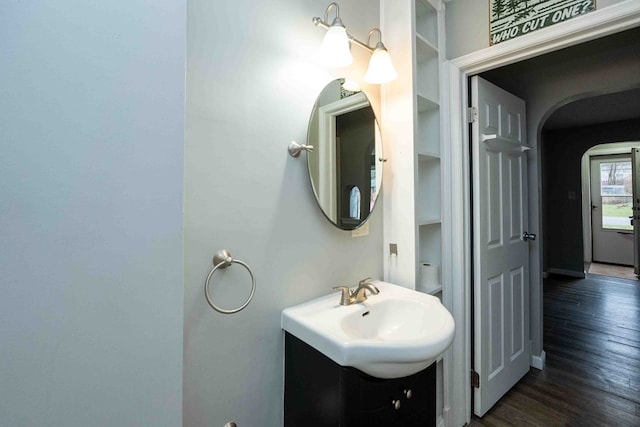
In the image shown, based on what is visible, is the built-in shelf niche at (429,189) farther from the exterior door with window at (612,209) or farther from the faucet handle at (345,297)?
the exterior door with window at (612,209)

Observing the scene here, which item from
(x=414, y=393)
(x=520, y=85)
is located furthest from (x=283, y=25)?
(x=520, y=85)

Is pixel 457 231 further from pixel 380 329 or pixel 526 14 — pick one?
pixel 526 14

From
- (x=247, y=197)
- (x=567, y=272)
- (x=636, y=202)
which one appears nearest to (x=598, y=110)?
(x=636, y=202)

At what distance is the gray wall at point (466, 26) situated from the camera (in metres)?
1.54

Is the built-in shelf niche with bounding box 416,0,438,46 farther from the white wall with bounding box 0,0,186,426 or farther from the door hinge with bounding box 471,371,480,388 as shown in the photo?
the door hinge with bounding box 471,371,480,388

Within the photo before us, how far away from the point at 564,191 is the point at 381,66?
4.98 metres

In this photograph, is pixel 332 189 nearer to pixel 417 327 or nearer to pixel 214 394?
pixel 417 327

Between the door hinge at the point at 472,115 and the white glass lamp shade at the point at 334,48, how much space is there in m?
0.94

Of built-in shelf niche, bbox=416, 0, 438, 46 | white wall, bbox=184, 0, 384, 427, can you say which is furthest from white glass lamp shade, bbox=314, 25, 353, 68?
built-in shelf niche, bbox=416, 0, 438, 46

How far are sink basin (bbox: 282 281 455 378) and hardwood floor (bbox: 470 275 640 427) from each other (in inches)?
43.1

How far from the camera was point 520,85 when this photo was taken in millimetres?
2369

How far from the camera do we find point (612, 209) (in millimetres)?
5527

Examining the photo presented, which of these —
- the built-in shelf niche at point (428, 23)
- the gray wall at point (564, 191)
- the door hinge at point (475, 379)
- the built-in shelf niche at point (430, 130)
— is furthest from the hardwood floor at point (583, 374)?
the built-in shelf niche at point (428, 23)

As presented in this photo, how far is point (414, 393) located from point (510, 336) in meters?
1.37
